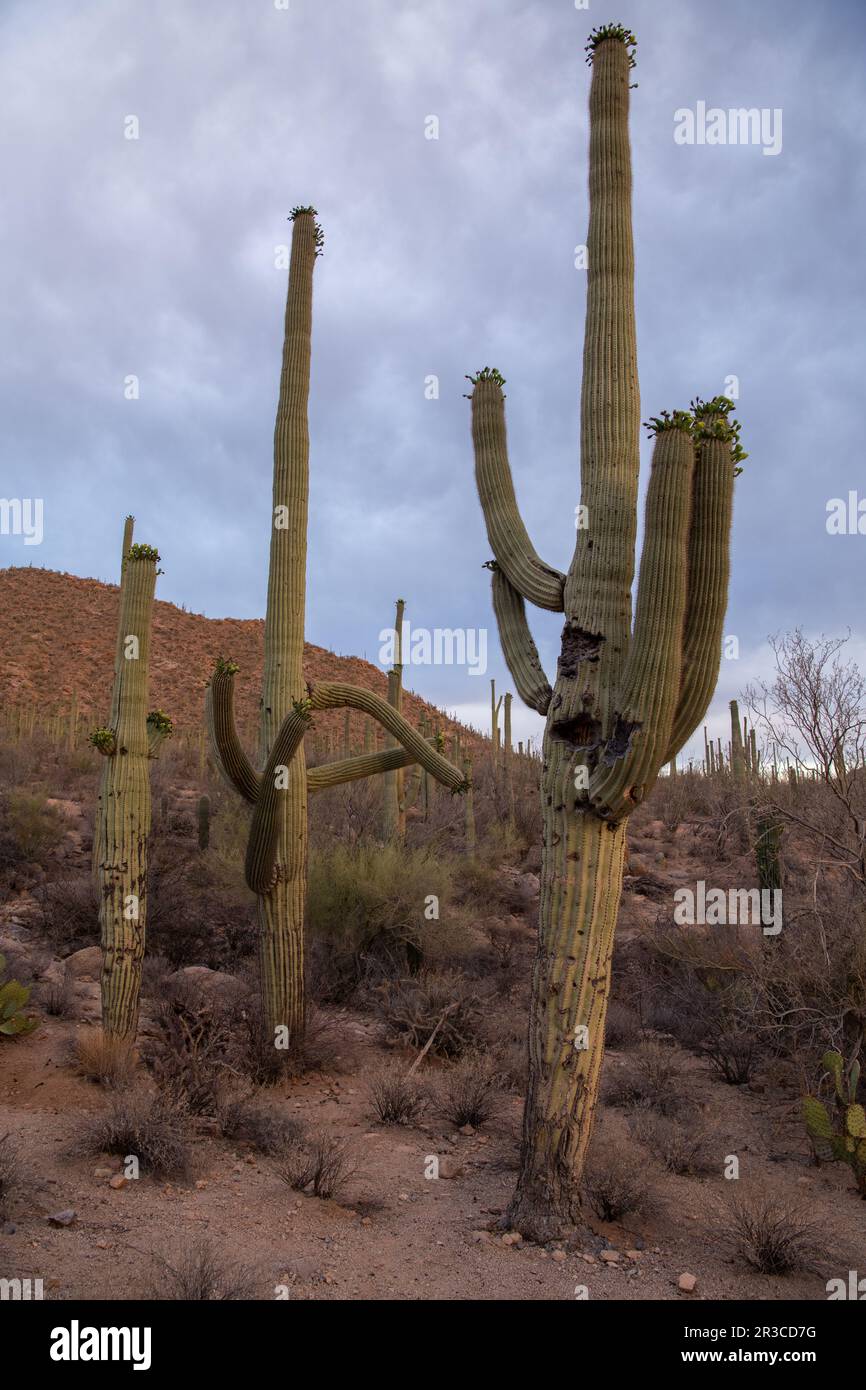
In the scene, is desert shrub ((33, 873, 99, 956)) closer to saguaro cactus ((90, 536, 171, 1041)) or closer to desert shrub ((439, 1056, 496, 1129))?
saguaro cactus ((90, 536, 171, 1041))

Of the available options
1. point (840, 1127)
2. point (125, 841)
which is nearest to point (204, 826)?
point (125, 841)

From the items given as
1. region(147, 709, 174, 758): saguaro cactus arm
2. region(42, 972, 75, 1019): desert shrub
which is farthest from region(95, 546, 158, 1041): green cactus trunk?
region(42, 972, 75, 1019): desert shrub

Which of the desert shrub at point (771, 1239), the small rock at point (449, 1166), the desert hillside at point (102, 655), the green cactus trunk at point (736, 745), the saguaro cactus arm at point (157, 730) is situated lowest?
the small rock at point (449, 1166)

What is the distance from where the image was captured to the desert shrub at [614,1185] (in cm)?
597

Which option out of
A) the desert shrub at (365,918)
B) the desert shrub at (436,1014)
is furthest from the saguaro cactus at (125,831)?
the desert shrub at (365,918)

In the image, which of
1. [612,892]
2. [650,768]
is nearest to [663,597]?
[650,768]

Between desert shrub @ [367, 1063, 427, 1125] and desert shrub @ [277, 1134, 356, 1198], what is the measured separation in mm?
1089

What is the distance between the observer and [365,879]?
39.0 feet

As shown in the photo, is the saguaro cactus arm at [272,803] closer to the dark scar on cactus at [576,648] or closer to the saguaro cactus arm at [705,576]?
the dark scar on cactus at [576,648]

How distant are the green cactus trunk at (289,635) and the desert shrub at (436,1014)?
4.71ft

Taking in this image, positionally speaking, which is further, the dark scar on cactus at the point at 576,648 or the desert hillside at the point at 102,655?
the desert hillside at the point at 102,655

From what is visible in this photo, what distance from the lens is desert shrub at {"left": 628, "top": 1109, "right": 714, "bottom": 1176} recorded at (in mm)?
7035

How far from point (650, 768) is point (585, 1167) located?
2.66m

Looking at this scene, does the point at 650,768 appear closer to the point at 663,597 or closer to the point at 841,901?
the point at 663,597
